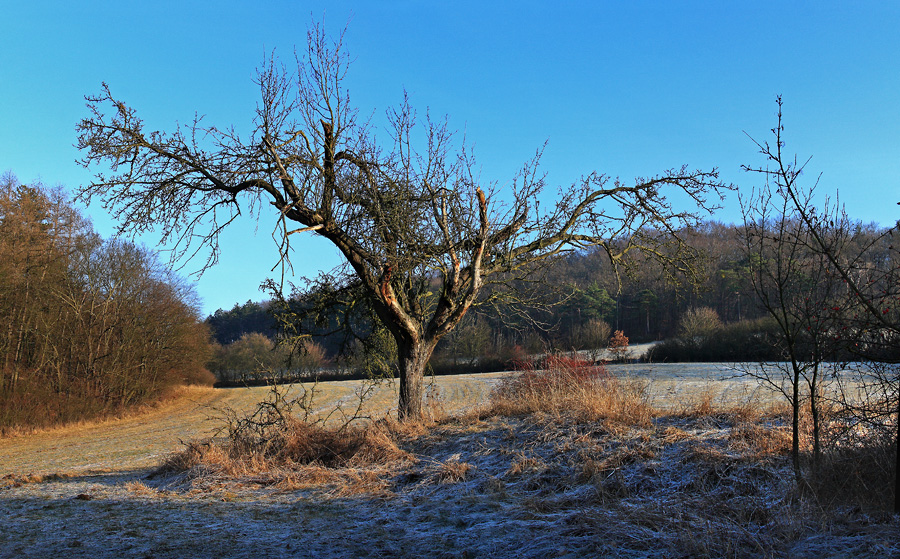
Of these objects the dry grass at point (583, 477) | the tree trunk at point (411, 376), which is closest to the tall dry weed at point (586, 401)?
the dry grass at point (583, 477)

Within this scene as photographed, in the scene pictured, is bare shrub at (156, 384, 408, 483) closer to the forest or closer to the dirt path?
the dirt path

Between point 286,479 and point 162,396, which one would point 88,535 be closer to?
point 286,479

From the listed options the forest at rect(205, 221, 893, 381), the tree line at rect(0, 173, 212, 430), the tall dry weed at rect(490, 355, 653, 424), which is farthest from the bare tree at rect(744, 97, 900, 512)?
the tree line at rect(0, 173, 212, 430)

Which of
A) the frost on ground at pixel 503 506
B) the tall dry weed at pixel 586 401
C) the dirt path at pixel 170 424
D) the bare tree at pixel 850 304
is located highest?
the bare tree at pixel 850 304

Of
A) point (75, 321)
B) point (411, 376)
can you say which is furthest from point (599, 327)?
point (411, 376)

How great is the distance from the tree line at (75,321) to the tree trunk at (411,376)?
16347mm

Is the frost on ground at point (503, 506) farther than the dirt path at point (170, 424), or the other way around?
the dirt path at point (170, 424)

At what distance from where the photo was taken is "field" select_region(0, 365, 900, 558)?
368cm

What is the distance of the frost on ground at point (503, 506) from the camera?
365cm

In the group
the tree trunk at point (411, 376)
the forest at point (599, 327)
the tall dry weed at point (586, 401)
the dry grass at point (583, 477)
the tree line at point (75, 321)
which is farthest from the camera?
the forest at point (599, 327)

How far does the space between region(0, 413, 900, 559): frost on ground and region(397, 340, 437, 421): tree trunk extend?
190 cm

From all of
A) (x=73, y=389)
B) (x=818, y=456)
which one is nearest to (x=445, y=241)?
(x=818, y=456)

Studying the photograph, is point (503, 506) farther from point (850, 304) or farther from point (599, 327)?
point (599, 327)

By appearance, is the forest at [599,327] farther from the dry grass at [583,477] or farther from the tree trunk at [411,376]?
the dry grass at [583,477]
